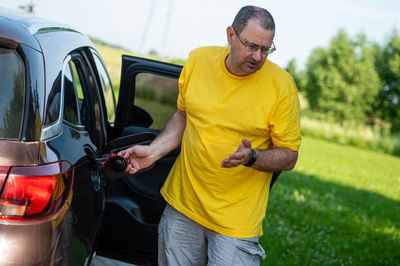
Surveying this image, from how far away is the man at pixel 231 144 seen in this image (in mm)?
2516

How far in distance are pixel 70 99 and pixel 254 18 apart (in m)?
1.08

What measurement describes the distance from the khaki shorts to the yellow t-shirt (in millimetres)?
67

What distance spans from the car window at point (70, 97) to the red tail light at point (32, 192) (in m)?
0.47

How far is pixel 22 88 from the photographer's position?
74.2 inches

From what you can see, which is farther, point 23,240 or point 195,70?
point 195,70

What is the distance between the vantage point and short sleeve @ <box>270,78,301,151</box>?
251 cm

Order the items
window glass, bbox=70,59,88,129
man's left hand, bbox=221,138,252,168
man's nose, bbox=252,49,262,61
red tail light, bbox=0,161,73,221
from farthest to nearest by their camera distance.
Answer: window glass, bbox=70,59,88,129
man's nose, bbox=252,49,262,61
man's left hand, bbox=221,138,252,168
red tail light, bbox=0,161,73,221

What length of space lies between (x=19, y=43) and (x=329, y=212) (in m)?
7.55

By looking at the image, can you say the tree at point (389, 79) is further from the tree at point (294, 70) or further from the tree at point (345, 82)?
the tree at point (294, 70)

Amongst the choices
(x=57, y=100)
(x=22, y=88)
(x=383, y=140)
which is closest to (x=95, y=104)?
(x=57, y=100)

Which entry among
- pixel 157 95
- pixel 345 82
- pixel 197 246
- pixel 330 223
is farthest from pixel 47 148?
pixel 345 82

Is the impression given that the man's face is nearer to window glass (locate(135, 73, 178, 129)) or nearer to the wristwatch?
the wristwatch

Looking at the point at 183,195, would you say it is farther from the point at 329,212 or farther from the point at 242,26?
the point at 329,212

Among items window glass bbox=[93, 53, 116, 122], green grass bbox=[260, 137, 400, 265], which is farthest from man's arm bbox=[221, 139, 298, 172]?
green grass bbox=[260, 137, 400, 265]
